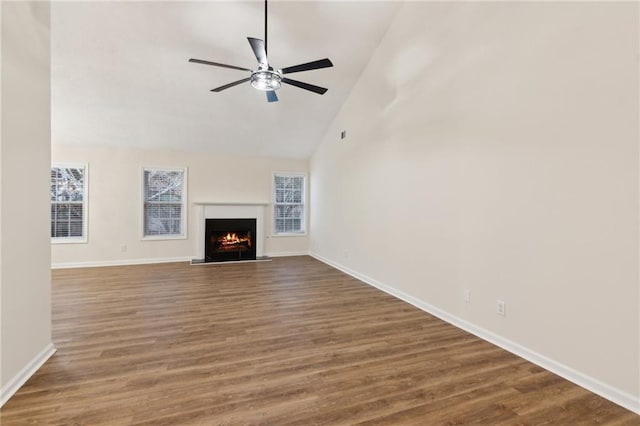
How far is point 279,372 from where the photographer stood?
2100mm

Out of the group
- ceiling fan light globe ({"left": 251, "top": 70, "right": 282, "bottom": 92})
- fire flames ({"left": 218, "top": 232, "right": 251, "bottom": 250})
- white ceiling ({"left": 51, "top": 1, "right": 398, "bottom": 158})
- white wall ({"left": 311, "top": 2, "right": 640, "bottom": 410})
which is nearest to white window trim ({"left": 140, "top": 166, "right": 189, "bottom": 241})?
white ceiling ({"left": 51, "top": 1, "right": 398, "bottom": 158})

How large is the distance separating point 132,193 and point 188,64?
337 centimetres

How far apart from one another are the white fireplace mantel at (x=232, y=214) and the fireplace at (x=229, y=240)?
0.09 metres

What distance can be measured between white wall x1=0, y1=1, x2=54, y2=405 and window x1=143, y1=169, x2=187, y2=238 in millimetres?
4267

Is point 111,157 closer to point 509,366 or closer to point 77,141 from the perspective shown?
point 77,141

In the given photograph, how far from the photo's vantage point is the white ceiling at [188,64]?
11.3ft

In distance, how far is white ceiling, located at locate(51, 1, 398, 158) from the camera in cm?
345

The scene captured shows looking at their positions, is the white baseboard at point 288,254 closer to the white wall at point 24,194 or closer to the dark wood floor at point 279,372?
the dark wood floor at point 279,372

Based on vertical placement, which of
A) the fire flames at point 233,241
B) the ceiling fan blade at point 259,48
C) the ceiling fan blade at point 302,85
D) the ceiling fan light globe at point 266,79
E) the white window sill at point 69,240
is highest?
the ceiling fan blade at point 259,48

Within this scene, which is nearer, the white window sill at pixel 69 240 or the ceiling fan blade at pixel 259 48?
the ceiling fan blade at pixel 259 48

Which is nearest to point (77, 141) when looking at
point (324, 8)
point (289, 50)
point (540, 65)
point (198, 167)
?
point (198, 167)

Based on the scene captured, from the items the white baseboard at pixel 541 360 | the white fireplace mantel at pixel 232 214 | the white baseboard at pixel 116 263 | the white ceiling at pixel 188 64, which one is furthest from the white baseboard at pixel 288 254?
the white baseboard at pixel 541 360

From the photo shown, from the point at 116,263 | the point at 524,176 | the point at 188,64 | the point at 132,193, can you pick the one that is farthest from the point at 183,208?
the point at 524,176

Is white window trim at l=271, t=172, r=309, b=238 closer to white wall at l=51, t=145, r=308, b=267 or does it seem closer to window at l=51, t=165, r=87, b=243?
white wall at l=51, t=145, r=308, b=267
